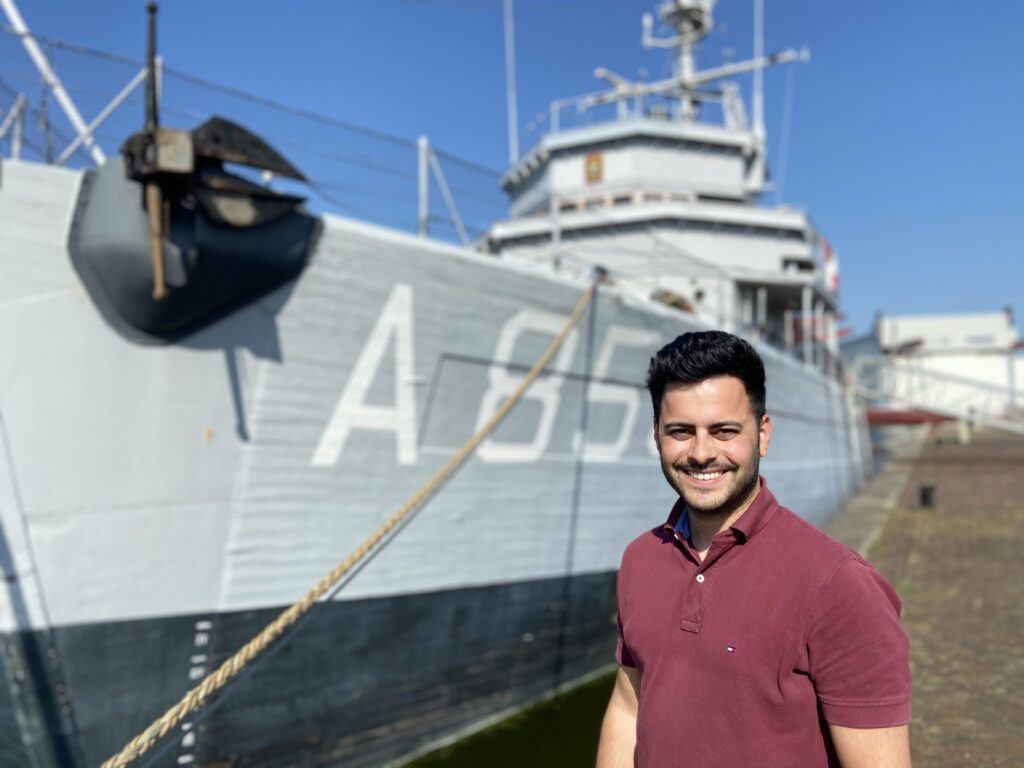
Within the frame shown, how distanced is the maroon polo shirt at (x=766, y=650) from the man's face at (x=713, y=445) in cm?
6

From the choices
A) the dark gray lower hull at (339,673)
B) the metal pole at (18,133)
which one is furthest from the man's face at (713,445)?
the metal pole at (18,133)

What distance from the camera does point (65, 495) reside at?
3312 millimetres

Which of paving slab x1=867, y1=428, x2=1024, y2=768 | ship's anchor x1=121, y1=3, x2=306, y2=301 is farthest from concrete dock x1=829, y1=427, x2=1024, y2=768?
ship's anchor x1=121, y1=3, x2=306, y2=301

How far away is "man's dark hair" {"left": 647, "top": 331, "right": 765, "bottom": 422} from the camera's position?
126 centimetres

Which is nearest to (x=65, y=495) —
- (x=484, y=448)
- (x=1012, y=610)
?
(x=484, y=448)

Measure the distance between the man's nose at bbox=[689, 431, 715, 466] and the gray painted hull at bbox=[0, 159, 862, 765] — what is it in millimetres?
3016

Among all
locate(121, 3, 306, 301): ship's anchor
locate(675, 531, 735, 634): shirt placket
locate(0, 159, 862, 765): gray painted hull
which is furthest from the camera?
locate(0, 159, 862, 765): gray painted hull

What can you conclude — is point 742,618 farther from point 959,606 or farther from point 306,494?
point 959,606

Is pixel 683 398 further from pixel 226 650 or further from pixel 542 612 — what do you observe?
pixel 542 612

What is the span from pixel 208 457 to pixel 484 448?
5.56 ft

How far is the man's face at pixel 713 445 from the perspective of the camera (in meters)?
1.25

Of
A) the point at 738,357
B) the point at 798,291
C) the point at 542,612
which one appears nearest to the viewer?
the point at 738,357

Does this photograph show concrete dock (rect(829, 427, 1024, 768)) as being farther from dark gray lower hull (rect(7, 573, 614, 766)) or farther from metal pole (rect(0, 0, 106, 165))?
metal pole (rect(0, 0, 106, 165))

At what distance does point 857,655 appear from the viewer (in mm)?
1093
